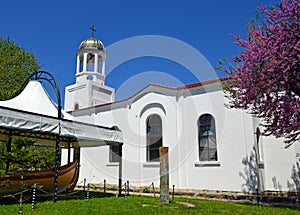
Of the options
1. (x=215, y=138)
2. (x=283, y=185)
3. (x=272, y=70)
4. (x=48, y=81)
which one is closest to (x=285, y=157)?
(x=283, y=185)

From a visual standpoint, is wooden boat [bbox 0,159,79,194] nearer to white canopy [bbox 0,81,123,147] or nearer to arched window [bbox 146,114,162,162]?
white canopy [bbox 0,81,123,147]

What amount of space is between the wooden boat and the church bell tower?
12216 millimetres

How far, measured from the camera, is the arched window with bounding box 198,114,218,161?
14.9 meters

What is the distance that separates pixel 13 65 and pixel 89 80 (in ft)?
20.1

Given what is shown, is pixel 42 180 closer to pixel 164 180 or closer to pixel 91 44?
pixel 164 180

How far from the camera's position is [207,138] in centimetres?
1525

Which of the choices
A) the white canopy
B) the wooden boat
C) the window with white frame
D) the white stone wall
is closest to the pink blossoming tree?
the white stone wall

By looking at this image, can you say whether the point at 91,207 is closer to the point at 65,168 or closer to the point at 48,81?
the point at 65,168

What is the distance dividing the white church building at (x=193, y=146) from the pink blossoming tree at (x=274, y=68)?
10.9ft

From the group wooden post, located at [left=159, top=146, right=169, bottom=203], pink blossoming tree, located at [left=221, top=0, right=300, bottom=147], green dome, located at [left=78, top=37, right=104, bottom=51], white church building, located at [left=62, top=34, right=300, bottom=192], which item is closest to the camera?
pink blossoming tree, located at [left=221, top=0, right=300, bottom=147]

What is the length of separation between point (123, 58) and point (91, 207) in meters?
9.58

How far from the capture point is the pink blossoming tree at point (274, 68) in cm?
923

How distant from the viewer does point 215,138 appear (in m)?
15.0

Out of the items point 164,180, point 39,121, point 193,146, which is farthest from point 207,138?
point 39,121
